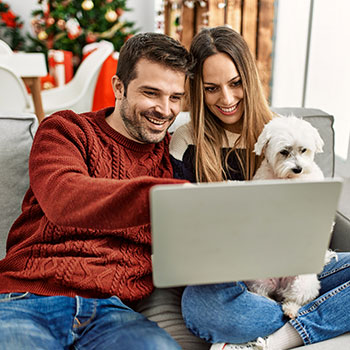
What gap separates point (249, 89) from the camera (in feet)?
4.64

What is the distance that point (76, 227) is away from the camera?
0.95 m

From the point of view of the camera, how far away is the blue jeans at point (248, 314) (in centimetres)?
106

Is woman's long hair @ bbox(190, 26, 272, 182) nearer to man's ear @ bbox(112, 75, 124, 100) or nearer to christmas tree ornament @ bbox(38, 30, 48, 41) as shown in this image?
man's ear @ bbox(112, 75, 124, 100)

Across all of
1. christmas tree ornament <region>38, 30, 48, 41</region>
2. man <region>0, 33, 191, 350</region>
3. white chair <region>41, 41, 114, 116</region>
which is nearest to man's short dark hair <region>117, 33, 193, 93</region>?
man <region>0, 33, 191, 350</region>

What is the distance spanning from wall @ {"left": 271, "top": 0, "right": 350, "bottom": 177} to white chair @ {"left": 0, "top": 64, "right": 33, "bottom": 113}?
2.06 metres

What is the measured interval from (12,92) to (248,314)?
2284mm

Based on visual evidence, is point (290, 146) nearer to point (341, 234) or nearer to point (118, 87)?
point (341, 234)

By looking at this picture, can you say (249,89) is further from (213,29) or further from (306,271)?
(306,271)

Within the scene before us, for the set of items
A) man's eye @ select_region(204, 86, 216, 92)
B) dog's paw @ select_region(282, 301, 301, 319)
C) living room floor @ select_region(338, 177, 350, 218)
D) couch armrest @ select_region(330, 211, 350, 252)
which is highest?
man's eye @ select_region(204, 86, 216, 92)

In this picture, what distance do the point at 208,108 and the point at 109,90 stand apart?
2.68m

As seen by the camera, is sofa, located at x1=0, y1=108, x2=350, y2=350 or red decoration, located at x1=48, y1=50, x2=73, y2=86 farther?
red decoration, located at x1=48, y1=50, x2=73, y2=86

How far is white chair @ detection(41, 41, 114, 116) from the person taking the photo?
3.48 metres

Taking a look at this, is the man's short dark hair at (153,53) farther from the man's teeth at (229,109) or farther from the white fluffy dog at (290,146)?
the white fluffy dog at (290,146)

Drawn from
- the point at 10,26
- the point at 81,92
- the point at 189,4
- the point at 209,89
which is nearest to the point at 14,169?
the point at 209,89
